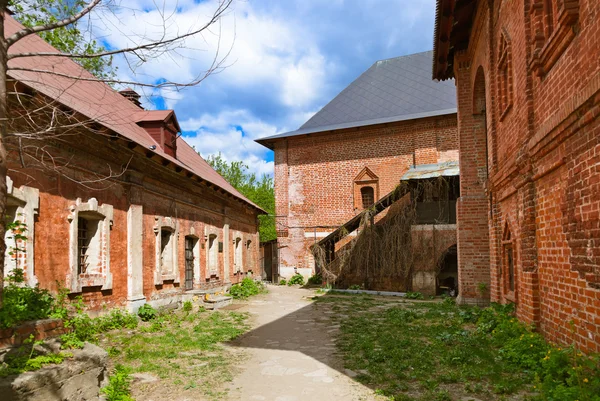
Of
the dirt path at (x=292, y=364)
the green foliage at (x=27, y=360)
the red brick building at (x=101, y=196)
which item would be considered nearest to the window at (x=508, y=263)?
the dirt path at (x=292, y=364)

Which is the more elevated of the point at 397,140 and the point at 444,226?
the point at 397,140

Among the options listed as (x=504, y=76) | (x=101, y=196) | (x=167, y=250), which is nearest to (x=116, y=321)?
(x=101, y=196)

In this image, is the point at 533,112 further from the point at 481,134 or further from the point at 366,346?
the point at 481,134

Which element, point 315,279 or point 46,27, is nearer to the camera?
point 46,27

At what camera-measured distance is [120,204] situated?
32.4 ft

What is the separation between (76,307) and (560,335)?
7.25m

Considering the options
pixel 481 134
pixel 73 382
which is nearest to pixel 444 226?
pixel 481 134

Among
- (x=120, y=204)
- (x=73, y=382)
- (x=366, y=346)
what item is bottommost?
(x=366, y=346)

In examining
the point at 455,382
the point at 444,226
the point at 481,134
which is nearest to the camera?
the point at 455,382

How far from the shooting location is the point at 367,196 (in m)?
21.9

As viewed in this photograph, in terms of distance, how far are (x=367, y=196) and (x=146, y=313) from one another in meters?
13.8

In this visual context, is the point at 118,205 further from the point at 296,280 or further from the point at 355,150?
the point at 355,150

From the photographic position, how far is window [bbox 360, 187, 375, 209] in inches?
857

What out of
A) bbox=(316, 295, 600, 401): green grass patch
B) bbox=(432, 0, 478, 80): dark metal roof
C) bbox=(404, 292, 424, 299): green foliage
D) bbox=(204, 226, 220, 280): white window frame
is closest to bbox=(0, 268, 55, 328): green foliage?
bbox=(316, 295, 600, 401): green grass patch
